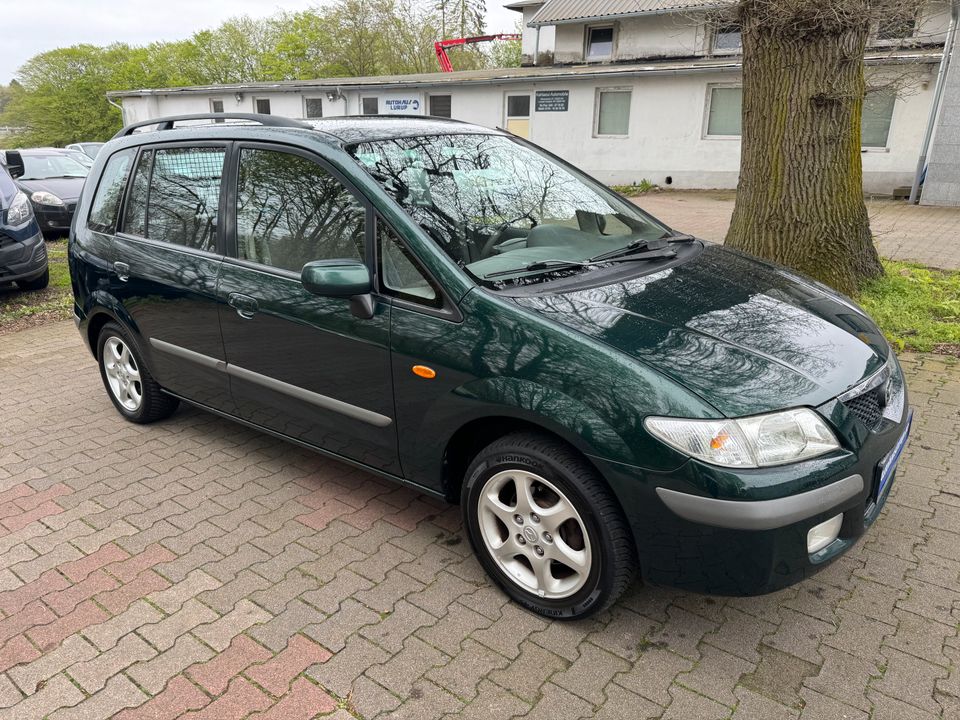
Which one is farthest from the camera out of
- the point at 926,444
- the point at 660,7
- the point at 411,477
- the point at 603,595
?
the point at 660,7

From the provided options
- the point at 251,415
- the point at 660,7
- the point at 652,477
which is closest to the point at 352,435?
the point at 251,415

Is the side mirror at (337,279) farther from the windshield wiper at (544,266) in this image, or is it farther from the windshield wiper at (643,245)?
the windshield wiper at (643,245)

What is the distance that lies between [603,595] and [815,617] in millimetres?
858

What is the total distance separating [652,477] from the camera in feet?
7.32

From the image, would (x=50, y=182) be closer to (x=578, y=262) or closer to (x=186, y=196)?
(x=186, y=196)

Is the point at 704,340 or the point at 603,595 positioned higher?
the point at 704,340

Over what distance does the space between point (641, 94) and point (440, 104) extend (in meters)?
7.25

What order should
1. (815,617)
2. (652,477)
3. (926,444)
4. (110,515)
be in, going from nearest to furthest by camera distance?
(652,477) < (815,617) < (110,515) < (926,444)

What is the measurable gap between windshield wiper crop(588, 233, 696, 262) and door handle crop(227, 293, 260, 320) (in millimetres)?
1572

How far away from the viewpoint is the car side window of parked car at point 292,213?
301cm

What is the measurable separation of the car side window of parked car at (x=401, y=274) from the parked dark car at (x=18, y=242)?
→ 6.38 meters

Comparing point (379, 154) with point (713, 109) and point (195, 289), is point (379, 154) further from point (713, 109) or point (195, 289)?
point (713, 109)

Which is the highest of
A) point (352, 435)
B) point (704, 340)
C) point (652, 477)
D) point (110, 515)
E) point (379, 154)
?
point (379, 154)

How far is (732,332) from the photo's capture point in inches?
101
